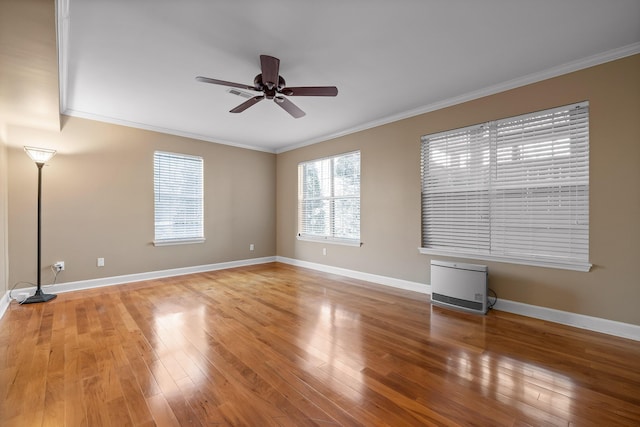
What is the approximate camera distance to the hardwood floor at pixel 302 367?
5.10 ft

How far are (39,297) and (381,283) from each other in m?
4.67

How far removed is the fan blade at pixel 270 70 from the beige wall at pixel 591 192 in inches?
90.0

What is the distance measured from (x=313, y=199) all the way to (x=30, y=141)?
14.2 ft

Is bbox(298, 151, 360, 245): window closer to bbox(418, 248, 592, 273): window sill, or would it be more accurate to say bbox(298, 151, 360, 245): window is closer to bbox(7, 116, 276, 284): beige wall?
bbox(418, 248, 592, 273): window sill

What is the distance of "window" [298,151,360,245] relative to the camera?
489cm

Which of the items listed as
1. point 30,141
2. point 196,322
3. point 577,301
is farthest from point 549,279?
point 30,141

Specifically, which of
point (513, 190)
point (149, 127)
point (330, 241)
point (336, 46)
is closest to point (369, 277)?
point (330, 241)

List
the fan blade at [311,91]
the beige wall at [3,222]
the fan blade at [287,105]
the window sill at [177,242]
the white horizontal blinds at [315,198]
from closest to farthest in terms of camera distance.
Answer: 1. the fan blade at [311,91]
2. the fan blade at [287,105]
3. the beige wall at [3,222]
4. the window sill at [177,242]
5. the white horizontal blinds at [315,198]

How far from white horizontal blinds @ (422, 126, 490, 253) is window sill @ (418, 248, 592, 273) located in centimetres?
8

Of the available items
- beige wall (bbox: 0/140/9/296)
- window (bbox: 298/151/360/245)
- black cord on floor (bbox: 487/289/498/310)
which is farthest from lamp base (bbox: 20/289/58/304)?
black cord on floor (bbox: 487/289/498/310)

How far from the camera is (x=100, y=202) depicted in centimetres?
419

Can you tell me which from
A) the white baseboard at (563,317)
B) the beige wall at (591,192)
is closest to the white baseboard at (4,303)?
the beige wall at (591,192)

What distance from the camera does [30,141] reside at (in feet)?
12.1

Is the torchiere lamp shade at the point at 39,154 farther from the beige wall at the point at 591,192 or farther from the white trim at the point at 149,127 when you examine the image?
the beige wall at the point at 591,192
